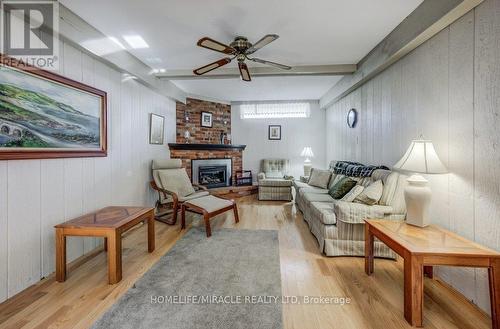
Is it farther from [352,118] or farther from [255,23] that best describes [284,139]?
[255,23]

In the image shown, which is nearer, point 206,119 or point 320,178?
point 320,178

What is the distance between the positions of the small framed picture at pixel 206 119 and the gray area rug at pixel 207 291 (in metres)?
3.43

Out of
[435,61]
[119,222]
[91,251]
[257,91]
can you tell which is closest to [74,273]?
[91,251]

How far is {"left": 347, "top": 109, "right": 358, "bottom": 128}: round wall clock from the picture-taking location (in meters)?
3.88

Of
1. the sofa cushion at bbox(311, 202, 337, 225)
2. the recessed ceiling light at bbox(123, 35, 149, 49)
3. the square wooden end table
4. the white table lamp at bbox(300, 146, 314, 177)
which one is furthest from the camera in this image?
the white table lamp at bbox(300, 146, 314, 177)

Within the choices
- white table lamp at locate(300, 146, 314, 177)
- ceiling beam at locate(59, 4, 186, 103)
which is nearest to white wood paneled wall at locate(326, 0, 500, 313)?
white table lamp at locate(300, 146, 314, 177)

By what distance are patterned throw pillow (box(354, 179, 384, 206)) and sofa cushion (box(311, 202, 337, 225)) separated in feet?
1.03

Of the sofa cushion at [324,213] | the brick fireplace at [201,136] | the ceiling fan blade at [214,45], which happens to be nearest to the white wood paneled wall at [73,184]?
the brick fireplace at [201,136]

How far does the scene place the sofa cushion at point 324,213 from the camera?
2.40 metres

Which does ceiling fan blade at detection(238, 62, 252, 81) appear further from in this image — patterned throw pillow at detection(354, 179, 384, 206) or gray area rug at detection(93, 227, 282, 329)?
gray area rug at detection(93, 227, 282, 329)

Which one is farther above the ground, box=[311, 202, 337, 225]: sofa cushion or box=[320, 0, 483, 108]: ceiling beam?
box=[320, 0, 483, 108]: ceiling beam

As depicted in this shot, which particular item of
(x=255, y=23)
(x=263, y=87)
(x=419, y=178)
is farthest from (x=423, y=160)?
(x=263, y=87)

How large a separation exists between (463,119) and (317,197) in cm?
189

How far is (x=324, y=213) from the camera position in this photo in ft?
8.01
